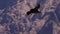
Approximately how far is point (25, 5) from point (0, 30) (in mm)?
294

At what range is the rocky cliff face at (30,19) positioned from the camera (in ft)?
5.46

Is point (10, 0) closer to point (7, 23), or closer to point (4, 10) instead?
point (4, 10)

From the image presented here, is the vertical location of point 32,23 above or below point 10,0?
below

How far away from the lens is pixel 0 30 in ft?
5.65

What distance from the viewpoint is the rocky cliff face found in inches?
65.5

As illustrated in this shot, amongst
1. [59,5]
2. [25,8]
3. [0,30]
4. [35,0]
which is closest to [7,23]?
[0,30]

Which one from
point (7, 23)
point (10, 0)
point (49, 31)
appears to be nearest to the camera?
point (49, 31)

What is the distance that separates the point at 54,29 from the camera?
1.64m

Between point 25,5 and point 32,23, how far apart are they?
0.19m

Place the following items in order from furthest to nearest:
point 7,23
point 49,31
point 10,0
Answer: point 10,0 → point 7,23 → point 49,31

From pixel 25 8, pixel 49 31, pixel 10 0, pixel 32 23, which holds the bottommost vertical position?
pixel 49 31

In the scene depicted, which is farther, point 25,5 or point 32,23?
point 25,5

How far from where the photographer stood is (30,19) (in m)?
1.72

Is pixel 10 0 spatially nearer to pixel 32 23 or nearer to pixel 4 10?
pixel 4 10
